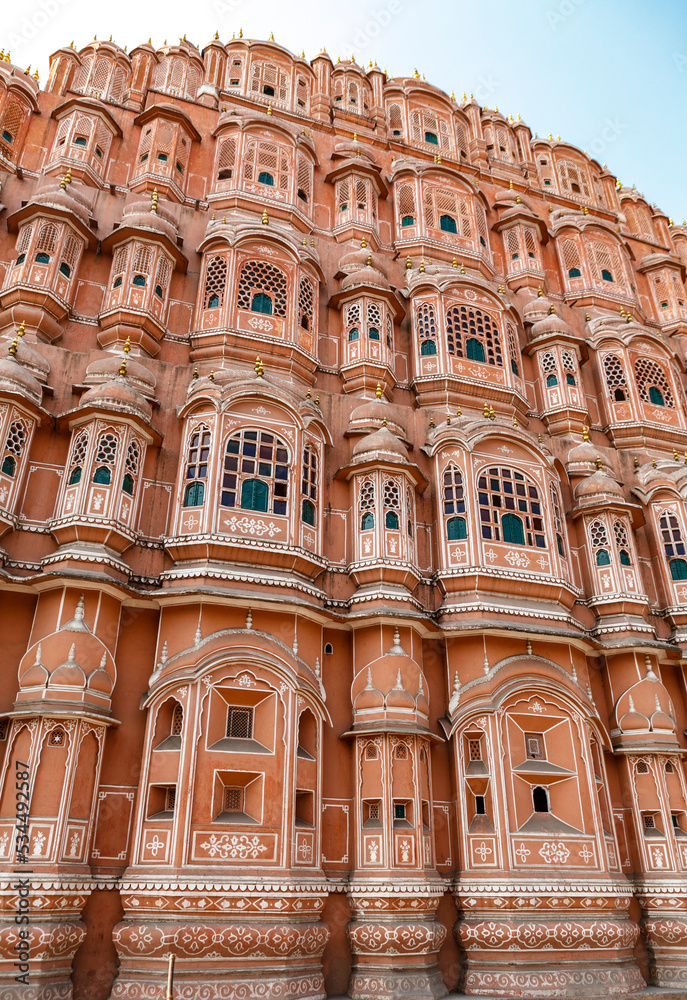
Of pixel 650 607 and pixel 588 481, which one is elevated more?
pixel 588 481

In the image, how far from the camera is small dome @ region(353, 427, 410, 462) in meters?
16.2

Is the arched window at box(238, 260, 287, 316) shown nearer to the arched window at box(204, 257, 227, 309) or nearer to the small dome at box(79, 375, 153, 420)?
the arched window at box(204, 257, 227, 309)

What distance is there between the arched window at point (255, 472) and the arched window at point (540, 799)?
24.5ft

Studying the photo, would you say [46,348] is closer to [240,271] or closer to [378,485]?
[240,271]

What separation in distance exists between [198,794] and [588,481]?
12205 millimetres

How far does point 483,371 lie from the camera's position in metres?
19.7

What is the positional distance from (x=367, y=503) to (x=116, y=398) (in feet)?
18.5

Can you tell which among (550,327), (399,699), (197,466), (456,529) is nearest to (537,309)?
(550,327)

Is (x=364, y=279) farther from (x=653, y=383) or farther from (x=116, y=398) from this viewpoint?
(x=653, y=383)

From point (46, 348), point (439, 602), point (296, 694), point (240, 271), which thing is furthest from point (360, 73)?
point (296, 694)

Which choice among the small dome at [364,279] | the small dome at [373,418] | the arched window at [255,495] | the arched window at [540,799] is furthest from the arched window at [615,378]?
the arched window at [255,495]

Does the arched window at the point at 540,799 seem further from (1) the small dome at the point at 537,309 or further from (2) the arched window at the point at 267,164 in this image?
(2) the arched window at the point at 267,164

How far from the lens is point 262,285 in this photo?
18438 millimetres

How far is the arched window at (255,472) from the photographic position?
1463 cm
